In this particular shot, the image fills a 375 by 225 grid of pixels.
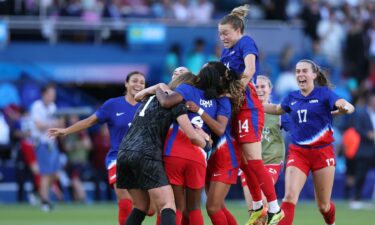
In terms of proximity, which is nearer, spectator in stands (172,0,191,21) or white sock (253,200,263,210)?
white sock (253,200,263,210)

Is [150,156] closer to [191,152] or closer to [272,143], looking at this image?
[191,152]

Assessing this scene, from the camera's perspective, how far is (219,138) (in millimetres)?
13227

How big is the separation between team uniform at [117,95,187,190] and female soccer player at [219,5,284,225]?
5.53 ft

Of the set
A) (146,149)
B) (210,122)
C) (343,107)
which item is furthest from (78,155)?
(146,149)

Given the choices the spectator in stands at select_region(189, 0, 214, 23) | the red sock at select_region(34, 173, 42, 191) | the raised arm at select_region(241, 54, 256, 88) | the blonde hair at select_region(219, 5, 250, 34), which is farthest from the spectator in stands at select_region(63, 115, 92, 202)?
the raised arm at select_region(241, 54, 256, 88)

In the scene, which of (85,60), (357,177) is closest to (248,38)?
(357,177)

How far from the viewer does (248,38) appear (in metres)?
13.7

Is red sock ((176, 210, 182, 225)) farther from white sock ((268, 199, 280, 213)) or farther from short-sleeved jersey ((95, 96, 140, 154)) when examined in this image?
short-sleeved jersey ((95, 96, 140, 154))

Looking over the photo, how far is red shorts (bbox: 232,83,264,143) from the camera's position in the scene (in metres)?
13.6

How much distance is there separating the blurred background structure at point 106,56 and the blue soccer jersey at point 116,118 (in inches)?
384

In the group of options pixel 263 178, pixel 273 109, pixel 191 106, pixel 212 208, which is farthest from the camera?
pixel 273 109

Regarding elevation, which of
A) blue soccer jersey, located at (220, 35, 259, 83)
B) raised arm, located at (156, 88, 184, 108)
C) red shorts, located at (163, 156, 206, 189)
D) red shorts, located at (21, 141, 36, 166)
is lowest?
red shorts, located at (21, 141, 36, 166)

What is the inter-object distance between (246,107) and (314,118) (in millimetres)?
1149

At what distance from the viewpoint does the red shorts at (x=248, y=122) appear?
537 inches
